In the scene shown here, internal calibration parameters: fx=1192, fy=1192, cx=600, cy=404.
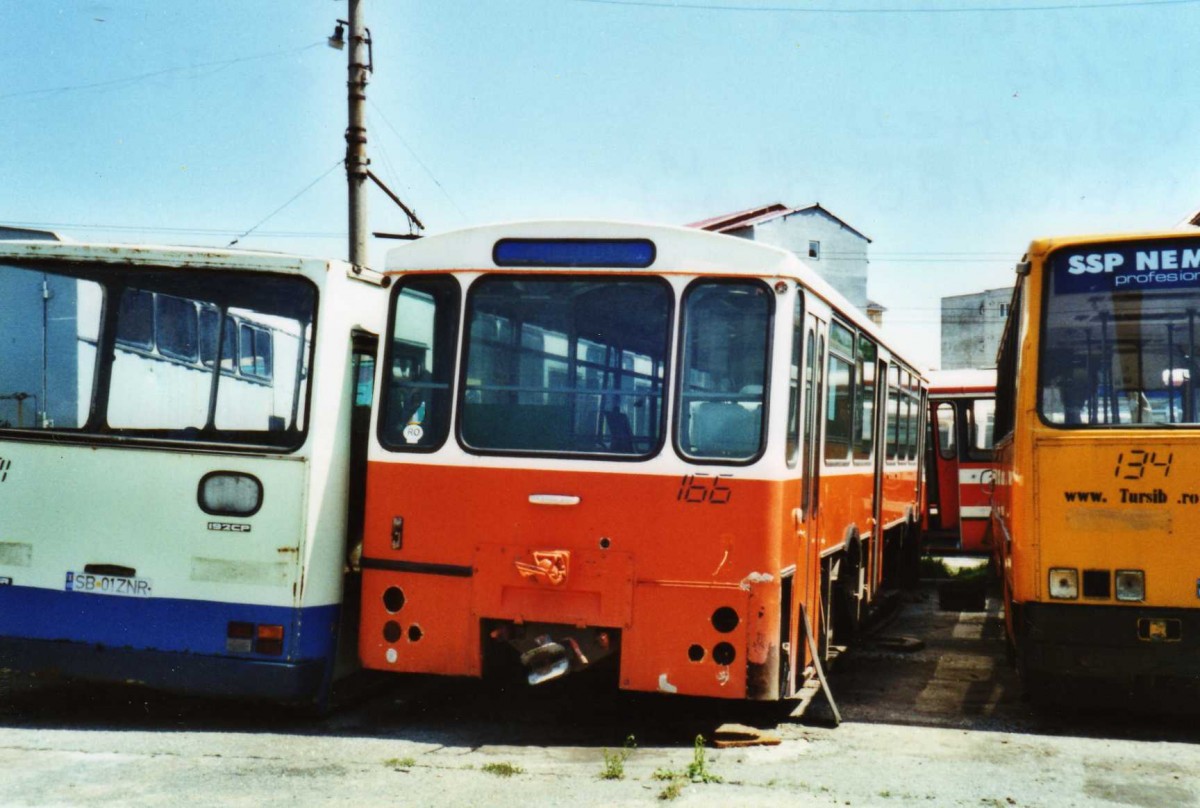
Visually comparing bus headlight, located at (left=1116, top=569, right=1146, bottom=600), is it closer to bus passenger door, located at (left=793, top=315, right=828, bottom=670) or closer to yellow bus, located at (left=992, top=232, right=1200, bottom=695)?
yellow bus, located at (left=992, top=232, right=1200, bottom=695)

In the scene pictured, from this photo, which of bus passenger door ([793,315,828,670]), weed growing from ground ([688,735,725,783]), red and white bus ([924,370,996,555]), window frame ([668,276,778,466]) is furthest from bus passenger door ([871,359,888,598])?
red and white bus ([924,370,996,555])

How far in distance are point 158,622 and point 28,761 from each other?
3.45ft

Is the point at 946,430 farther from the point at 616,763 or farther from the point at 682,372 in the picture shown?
the point at 616,763

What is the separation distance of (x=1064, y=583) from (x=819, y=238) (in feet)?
147

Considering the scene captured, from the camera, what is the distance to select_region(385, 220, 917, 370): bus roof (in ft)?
22.5

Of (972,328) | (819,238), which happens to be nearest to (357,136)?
(819,238)

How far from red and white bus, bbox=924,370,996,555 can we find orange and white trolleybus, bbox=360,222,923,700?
1345 cm

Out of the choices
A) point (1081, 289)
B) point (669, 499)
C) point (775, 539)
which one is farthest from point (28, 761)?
point (1081, 289)

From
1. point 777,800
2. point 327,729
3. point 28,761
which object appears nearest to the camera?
point 777,800

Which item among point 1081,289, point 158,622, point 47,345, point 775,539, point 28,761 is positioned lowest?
point 28,761

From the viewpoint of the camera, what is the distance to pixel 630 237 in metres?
7.02

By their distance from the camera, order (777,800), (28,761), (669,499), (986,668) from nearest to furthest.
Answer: (777,800) < (28,761) < (669,499) < (986,668)

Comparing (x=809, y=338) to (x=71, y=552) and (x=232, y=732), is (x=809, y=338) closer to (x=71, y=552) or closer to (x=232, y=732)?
(x=232, y=732)

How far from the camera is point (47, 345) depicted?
7.21m
